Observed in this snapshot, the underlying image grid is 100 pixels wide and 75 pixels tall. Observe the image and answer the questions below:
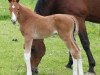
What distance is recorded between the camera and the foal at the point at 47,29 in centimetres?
658

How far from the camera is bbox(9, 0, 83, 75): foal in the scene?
658 centimetres

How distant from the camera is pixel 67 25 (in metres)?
6.58

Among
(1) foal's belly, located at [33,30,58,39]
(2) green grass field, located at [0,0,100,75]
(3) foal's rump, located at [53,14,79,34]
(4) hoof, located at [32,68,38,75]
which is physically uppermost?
(3) foal's rump, located at [53,14,79,34]

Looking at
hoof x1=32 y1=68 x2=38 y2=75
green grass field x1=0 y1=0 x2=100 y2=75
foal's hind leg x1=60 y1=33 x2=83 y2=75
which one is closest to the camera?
foal's hind leg x1=60 y1=33 x2=83 y2=75

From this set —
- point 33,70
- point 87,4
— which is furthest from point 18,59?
point 87,4

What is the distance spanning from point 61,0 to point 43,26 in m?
1.10

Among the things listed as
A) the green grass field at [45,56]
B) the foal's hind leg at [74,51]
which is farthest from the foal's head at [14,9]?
Answer: the green grass field at [45,56]

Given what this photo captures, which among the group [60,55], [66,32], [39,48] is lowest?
[60,55]

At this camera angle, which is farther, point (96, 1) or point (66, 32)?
point (96, 1)

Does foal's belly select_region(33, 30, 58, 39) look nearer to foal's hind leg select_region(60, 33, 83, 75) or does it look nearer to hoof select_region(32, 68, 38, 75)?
foal's hind leg select_region(60, 33, 83, 75)

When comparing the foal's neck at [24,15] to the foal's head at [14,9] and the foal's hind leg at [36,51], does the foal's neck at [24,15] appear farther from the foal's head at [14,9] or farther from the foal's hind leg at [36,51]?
the foal's hind leg at [36,51]

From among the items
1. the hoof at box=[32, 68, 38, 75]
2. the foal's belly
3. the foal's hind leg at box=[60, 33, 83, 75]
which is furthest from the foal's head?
the hoof at box=[32, 68, 38, 75]

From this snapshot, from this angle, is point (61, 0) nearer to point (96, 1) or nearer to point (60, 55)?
point (96, 1)

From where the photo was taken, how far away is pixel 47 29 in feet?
21.7
